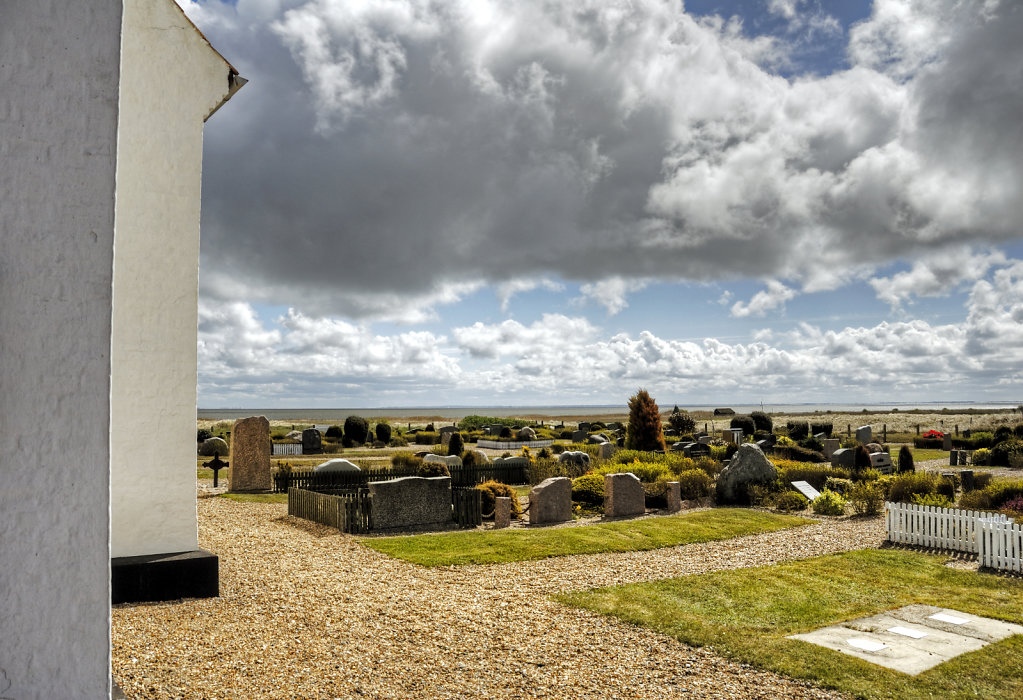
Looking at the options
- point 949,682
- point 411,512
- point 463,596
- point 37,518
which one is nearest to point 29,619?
point 37,518

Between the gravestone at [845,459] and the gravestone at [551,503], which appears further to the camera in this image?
the gravestone at [845,459]

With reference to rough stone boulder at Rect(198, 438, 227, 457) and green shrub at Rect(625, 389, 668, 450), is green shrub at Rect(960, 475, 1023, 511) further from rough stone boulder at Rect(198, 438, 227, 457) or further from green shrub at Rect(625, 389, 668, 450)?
rough stone boulder at Rect(198, 438, 227, 457)

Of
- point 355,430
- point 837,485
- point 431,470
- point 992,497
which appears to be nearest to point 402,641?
point 431,470

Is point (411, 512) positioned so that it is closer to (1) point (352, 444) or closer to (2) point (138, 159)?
(2) point (138, 159)

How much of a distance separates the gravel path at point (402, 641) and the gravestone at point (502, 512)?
12.8 ft

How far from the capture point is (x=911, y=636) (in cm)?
743

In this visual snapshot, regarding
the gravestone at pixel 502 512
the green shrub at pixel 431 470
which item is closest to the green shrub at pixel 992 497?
the gravestone at pixel 502 512

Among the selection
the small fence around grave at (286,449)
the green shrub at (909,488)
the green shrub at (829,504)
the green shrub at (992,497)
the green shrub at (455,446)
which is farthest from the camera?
the small fence around grave at (286,449)

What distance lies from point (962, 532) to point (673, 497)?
640cm

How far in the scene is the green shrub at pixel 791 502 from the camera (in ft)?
56.4

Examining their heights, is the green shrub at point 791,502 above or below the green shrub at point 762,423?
below

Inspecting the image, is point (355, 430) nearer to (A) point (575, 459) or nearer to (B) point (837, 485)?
(A) point (575, 459)

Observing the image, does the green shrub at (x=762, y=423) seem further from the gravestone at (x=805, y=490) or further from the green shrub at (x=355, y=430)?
the gravestone at (x=805, y=490)

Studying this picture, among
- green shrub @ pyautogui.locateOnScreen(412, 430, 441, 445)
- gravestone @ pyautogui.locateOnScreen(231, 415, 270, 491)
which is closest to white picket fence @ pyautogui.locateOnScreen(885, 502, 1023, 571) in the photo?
gravestone @ pyautogui.locateOnScreen(231, 415, 270, 491)
